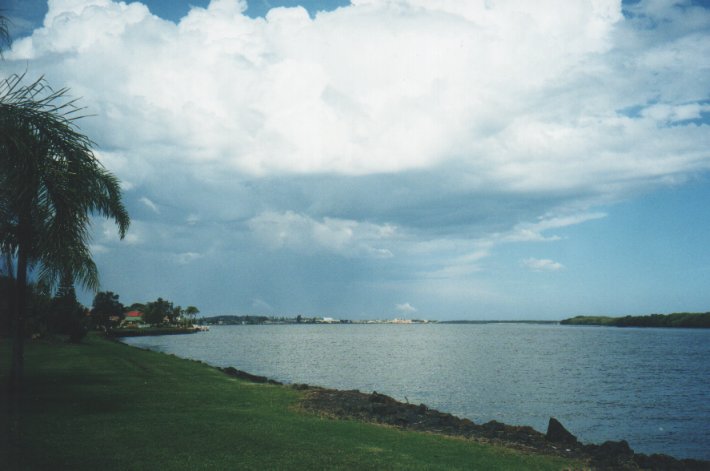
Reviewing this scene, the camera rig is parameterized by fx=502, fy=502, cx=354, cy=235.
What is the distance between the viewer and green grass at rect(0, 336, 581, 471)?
41.0 feet

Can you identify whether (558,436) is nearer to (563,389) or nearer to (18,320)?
(18,320)

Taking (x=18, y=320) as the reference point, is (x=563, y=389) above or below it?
below

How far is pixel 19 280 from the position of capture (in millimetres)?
13742

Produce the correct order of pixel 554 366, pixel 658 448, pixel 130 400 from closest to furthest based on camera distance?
pixel 130 400 → pixel 658 448 → pixel 554 366

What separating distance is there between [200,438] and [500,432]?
13.2 metres

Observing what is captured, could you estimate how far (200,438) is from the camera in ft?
49.0

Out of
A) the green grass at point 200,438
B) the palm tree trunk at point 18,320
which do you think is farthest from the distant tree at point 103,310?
the palm tree trunk at point 18,320

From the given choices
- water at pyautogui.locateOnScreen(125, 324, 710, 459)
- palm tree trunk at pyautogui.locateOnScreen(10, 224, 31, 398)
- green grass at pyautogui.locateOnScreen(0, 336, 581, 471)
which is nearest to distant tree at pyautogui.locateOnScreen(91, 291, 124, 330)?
water at pyautogui.locateOnScreen(125, 324, 710, 459)

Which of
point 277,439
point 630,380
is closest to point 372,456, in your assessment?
point 277,439

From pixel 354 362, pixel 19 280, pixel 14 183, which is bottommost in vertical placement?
pixel 354 362

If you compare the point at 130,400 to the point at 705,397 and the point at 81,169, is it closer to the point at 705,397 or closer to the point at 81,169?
the point at 81,169

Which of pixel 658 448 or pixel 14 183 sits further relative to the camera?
pixel 658 448

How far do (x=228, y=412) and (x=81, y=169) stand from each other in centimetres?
1220

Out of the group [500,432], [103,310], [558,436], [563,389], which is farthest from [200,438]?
[103,310]
